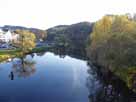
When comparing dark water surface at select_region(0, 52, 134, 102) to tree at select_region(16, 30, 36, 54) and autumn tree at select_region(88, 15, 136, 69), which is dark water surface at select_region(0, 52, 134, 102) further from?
tree at select_region(16, 30, 36, 54)

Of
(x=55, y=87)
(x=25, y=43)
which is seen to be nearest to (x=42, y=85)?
(x=55, y=87)

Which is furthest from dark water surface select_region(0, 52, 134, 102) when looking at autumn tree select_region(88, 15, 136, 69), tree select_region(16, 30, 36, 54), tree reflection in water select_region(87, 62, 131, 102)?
tree select_region(16, 30, 36, 54)

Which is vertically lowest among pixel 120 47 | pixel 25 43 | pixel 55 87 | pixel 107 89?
pixel 55 87


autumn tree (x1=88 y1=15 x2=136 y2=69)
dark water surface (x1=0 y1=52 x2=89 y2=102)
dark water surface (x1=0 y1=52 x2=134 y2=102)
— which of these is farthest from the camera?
dark water surface (x1=0 y1=52 x2=89 y2=102)

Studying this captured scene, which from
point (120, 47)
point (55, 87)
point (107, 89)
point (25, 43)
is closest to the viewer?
point (120, 47)

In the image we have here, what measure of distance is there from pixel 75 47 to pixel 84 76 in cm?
3087

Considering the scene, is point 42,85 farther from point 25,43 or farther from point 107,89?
point 25,43

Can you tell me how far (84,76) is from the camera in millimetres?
30656

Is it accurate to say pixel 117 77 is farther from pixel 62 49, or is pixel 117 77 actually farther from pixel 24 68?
pixel 62 49

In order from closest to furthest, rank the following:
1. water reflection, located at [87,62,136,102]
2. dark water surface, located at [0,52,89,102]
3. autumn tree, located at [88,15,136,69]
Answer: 1. water reflection, located at [87,62,136,102]
2. autumn tree, located at [88,15,136,69]
3. dark water surface, located at [0,52,89,102]

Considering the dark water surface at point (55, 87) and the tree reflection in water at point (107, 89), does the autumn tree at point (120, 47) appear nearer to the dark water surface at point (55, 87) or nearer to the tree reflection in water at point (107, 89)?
the tree reflection in water at point (107, 89)

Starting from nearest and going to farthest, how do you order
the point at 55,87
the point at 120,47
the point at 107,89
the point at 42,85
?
1. the point at 120,47
2. the point at 107,89
3. the point at 55,87
4. the point at 42,85

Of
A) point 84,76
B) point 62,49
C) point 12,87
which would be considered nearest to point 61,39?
point 62,49

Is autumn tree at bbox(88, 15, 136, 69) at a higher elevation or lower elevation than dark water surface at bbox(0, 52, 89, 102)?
higher
